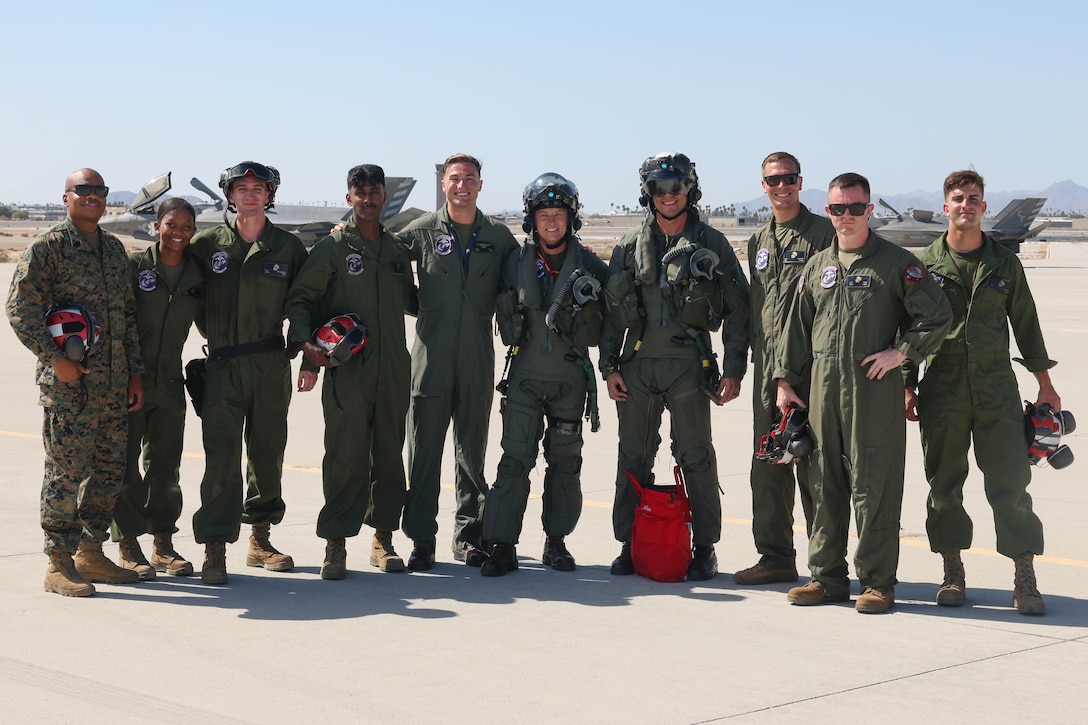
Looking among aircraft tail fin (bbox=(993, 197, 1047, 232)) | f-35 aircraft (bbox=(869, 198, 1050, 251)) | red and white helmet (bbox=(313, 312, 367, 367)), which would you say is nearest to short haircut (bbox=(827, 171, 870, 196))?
red and white helmet (bbox=(313, 312, 367, 367))

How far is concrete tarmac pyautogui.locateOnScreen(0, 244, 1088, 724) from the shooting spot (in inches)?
184

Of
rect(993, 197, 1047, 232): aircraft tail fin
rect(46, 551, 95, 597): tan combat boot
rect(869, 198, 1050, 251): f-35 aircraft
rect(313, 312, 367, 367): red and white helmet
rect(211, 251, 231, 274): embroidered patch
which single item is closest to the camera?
rect(46, 551, 95, 597): tan combat boot

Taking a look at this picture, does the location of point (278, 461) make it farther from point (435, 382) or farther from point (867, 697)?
point (867, 697)

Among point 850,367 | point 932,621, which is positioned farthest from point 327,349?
point 932,621

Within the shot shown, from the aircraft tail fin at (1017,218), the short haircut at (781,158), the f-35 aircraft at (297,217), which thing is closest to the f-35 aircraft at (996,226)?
the aircraft tail fin at (1017,218)

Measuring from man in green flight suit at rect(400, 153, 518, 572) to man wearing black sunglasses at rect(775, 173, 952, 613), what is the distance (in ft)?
6.28

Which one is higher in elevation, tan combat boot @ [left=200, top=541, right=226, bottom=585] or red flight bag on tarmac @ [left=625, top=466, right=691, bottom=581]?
red flight bag on tarmac @ [left=625, top=466, right=691, bottom=581]

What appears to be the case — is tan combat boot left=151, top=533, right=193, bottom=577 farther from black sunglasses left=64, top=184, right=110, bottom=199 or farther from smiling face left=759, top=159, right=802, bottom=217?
smiling face left=759, top=159, right=802, bottom=217

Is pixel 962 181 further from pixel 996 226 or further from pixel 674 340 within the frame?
pixel 996 226

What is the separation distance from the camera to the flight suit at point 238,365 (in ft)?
22.4

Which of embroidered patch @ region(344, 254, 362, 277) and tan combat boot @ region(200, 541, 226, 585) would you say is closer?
tan combat boot @ region(200, 541, 226, 585)

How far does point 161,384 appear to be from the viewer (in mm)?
6859

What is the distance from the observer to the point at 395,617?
6.02 m

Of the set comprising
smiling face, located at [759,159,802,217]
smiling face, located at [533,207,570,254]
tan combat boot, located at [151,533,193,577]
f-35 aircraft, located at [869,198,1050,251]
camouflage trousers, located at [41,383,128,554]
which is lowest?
tan combat boot, located at [151,533,193,577]
